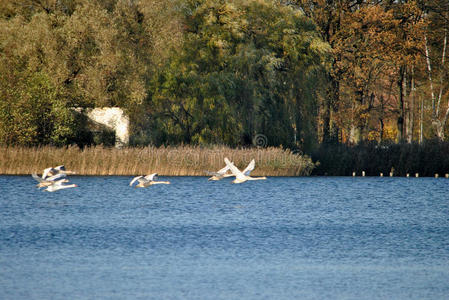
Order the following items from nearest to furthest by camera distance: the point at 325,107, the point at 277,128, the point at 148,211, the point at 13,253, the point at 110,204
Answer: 1. the point at 13,253
2. the point at 148,211
3. the point at 110,204
4. the point at 277,128
5. the point at 325,107

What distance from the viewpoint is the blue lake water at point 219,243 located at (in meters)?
15.6

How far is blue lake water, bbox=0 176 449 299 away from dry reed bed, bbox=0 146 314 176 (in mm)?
1447

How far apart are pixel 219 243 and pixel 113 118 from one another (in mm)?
27024

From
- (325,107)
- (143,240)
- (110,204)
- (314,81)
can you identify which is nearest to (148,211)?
(110,204)

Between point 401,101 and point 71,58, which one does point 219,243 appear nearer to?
point 71,58

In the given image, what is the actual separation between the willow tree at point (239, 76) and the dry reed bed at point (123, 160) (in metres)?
Answer: 3.04

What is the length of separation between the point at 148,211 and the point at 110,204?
2936 millimetres

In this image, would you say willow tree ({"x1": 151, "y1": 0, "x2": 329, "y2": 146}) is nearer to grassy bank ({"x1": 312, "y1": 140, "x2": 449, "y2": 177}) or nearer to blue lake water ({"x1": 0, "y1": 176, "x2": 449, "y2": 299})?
grassy bank ({"x1": 312, "y1": 140, "x2": 449, "y2": 177})

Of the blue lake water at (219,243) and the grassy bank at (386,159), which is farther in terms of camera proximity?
the grassy bank at (386,159)

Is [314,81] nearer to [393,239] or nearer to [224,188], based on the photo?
[224,188]

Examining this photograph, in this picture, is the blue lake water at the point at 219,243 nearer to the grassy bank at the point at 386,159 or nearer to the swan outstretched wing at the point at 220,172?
the swan outstretched wing at the point at 220,172

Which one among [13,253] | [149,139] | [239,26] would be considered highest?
[239,26]

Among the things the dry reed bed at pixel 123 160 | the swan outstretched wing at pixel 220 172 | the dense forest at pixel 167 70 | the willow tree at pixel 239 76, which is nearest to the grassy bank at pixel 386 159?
the dense forest at pixel 167 70

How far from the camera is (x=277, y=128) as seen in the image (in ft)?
154
